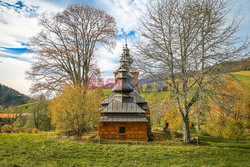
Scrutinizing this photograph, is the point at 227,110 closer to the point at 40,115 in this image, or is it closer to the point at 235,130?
the point at 235,130

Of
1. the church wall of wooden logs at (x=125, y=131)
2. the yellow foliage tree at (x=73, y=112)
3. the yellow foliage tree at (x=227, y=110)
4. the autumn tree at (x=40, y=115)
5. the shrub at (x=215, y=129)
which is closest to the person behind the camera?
the yellow foliage tree at (x=227, y=110)

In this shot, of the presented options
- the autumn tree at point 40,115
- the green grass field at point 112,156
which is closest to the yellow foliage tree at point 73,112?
the green grass field at point 112,156

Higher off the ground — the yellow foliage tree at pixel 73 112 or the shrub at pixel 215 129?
the yellow foliage tree at pixel 73 112

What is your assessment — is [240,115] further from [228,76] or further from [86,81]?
[86,81]

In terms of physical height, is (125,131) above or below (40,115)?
above

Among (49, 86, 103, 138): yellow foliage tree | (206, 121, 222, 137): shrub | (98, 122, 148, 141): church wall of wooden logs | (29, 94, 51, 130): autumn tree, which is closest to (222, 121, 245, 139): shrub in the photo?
(206, 121, 222, 137): shrub

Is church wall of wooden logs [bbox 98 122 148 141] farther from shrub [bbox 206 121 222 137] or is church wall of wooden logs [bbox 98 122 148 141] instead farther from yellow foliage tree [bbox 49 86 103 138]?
shrub [bbox 206 121 222 137]

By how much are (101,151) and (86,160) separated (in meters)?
1.49

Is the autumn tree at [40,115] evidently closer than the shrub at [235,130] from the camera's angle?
No

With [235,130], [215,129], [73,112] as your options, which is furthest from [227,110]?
[73,112]

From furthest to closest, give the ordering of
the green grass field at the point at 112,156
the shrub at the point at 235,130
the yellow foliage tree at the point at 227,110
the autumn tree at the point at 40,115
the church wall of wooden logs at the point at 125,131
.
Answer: the autumn tree at the point at 40,115
the shrub at the point at 235,130
the church wall of wooden logs at the point at 125,131
the yellow foliage tree at the point at 227,110
the green grass field at the point at 112,156

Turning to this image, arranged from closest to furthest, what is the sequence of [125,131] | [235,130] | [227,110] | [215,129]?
[227,110] < [125,131] < [235,130] < [215,129]

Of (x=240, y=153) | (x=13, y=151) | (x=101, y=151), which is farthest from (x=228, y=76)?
(x=13, y=151)

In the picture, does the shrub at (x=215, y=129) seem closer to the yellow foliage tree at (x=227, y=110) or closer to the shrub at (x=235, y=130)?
the yellow foliage tree at (x=227, y=110)
